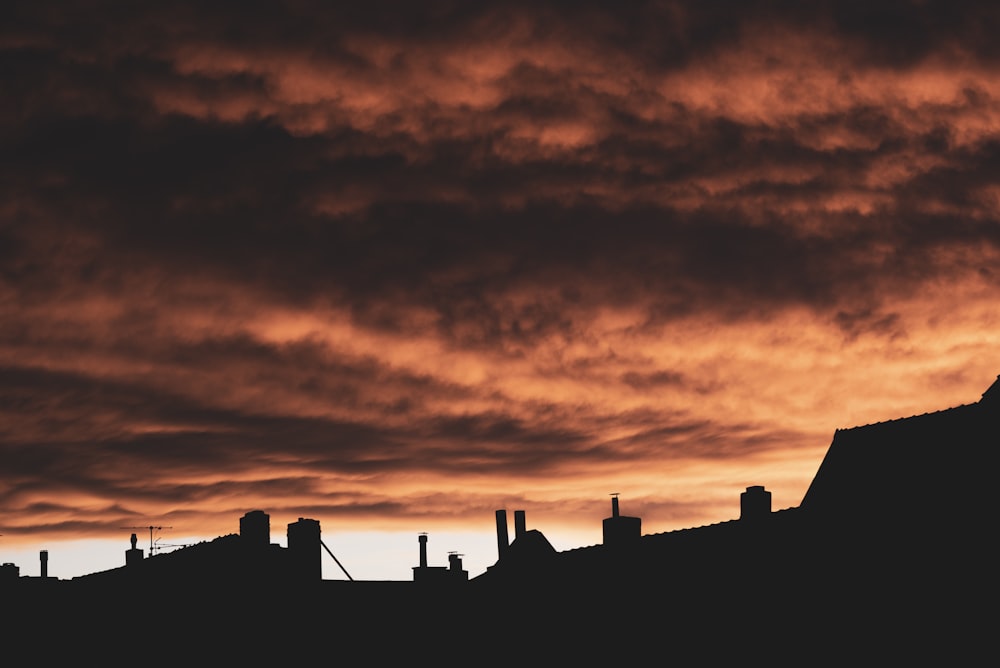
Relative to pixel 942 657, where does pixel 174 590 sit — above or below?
above

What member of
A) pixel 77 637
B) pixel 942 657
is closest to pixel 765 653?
pixel 942 657

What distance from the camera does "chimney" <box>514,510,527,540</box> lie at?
181ft

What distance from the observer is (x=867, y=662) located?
30.3 meters

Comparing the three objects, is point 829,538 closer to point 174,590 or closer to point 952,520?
point 952,520

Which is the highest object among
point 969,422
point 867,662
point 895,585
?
point 969,422

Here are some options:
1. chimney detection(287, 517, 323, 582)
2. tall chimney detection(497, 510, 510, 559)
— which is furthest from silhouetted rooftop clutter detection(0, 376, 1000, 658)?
tall chimney detection(497, 510, 510, 559)

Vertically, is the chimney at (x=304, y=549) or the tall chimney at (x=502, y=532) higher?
the tall chimney at (x=502, y=532)

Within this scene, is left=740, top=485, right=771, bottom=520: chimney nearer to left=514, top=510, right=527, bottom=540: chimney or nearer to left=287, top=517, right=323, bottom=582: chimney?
left=287, top=517, right=323, bottom=582: chimney

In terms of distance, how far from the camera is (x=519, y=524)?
55.9m

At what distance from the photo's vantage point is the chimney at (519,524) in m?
55.2

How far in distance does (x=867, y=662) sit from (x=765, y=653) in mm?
3293

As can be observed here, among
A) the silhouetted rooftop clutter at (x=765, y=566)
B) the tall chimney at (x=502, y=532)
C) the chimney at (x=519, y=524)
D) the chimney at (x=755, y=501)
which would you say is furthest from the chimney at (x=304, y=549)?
the tall chimney at (x=502, y=532)

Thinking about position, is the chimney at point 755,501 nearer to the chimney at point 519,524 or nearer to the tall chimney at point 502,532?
the chimney at point 519,524

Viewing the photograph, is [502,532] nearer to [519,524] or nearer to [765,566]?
[519,524]
